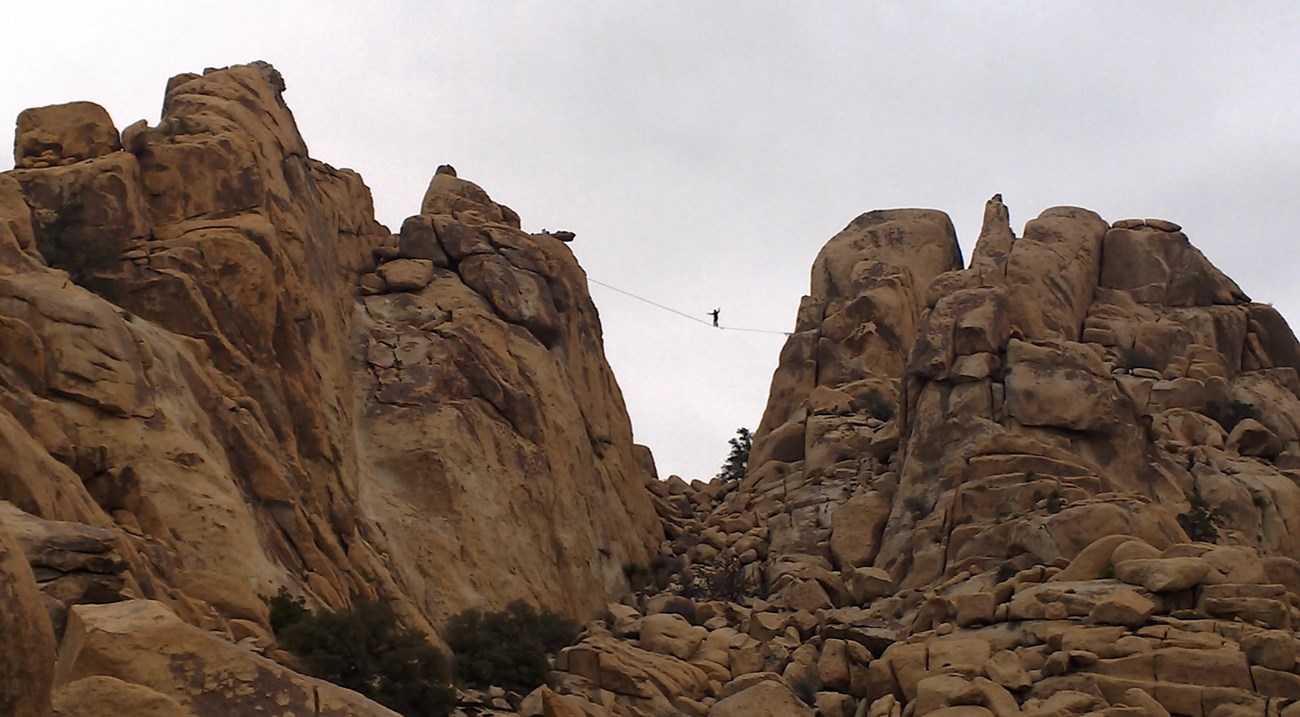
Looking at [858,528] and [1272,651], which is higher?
[858,528]

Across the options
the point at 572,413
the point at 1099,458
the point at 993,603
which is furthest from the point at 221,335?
the point at 1099,458

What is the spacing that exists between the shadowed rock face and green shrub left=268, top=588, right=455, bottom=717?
16830 millimetres

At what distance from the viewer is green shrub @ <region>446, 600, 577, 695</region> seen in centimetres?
3494

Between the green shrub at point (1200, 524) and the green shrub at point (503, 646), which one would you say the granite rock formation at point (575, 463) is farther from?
the green shrub at point (503, 646)

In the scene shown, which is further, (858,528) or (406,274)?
(858,528)

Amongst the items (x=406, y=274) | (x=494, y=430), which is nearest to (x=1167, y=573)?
(x=494, y=430)

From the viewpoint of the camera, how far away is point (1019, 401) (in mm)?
47250

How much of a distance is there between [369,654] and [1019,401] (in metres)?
24.2

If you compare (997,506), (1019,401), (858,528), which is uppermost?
(1019,401)

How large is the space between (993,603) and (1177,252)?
28.7m

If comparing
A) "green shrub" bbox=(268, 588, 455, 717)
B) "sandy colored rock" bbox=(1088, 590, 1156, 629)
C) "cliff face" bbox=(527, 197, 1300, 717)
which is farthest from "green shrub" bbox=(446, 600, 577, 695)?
"sandy colored rock" bbox=(1088, 590, 1156, 629)

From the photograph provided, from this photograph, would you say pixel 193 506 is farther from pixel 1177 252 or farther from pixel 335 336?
pixel 1177 252

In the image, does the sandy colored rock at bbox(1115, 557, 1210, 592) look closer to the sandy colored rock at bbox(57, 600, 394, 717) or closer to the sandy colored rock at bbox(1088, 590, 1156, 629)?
the sandy colored rock at bbox(1088, 590, 1156, 629)

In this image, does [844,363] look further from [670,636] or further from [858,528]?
[670,636]
